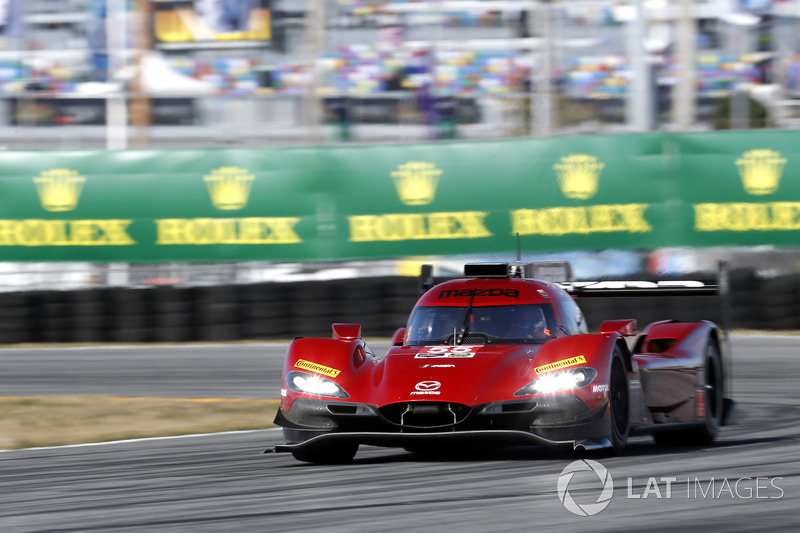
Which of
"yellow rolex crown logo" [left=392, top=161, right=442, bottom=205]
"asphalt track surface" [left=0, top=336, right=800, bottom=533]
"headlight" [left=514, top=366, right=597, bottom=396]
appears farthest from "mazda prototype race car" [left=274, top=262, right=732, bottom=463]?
"yellow rolex crown logo" [left=392, top=161, right=442, bottom=205]

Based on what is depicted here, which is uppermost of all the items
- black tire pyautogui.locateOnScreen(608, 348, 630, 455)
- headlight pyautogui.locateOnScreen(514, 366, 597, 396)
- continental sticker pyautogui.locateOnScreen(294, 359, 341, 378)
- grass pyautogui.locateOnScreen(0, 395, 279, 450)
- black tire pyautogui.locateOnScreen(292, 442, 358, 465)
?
continental sticker pyautogui.locateOnScreen(294, 359, 341, 378)

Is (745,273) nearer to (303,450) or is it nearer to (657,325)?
(657,325)

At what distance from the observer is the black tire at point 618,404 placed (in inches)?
264

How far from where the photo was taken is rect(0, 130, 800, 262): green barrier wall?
15242 millimetres

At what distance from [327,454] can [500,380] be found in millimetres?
1125

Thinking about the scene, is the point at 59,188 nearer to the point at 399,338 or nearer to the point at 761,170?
the point at 761,170

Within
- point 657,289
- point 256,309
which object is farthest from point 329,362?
point 256,309

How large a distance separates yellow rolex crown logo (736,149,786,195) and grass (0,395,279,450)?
719 centimetres

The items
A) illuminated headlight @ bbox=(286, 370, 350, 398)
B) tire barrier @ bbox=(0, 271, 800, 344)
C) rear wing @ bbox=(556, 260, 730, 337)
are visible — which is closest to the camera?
Answer: illuminated headlight @ bbox=(286, 370, 350, 398)

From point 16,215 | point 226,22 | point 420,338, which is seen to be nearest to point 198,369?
point 16,215

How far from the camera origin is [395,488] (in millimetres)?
5758

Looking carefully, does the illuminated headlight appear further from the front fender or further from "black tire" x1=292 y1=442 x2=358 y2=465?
"black tire" x1=292 y1=442 x2=358 y2=465

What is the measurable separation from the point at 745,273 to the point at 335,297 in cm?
482

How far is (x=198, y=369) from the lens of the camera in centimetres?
1317
